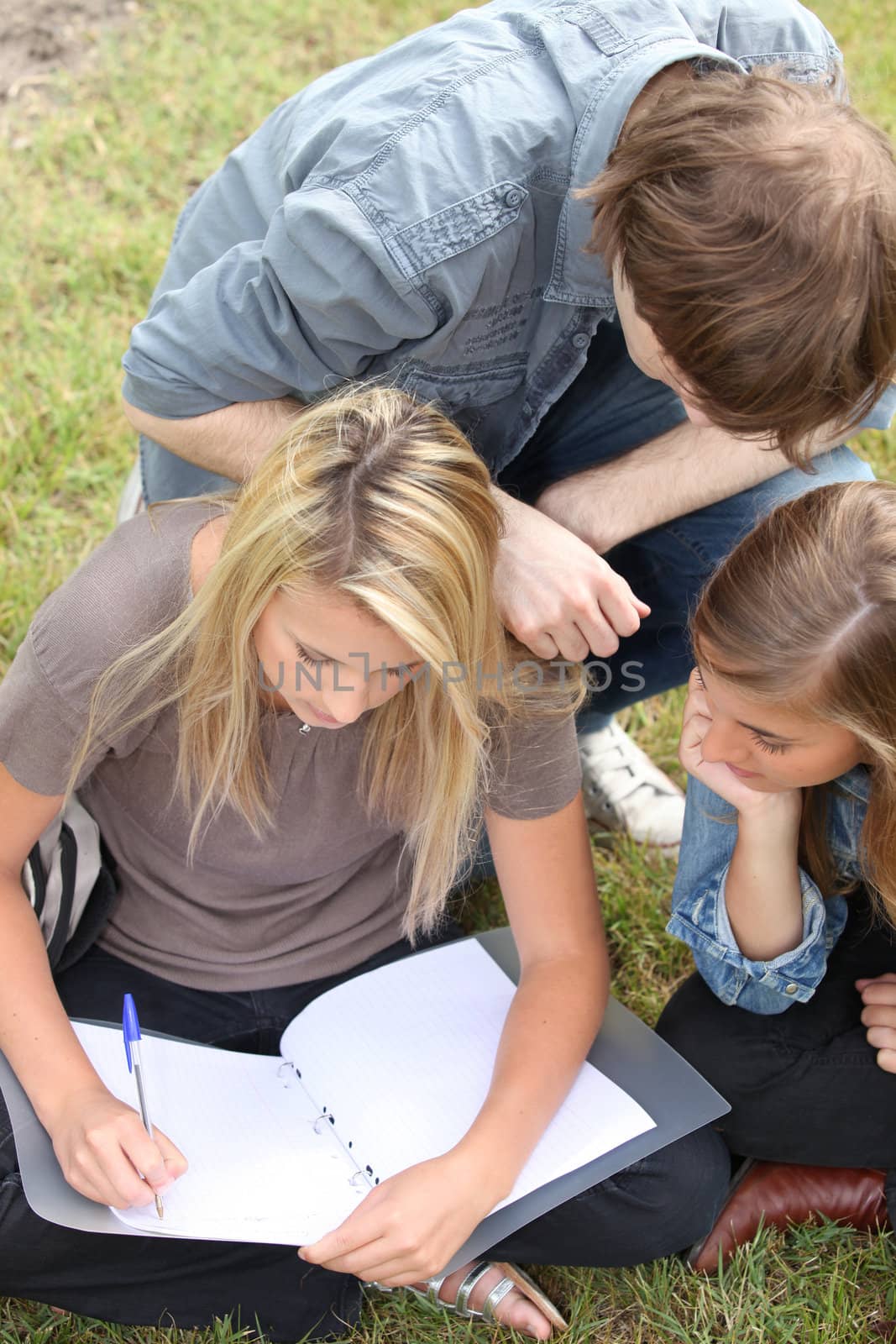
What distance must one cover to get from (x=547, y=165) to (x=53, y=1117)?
126 centimetres

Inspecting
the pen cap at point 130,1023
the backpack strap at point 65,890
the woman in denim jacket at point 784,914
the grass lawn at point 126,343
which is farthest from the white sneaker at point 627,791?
the pen cap at point 130,1023

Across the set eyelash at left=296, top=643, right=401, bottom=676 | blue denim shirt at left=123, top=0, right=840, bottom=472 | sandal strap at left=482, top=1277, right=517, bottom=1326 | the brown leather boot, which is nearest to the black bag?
eyelash at left=296, top=643, right=401, bottom=676

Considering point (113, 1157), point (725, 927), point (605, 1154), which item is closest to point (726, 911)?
point (725, 927)

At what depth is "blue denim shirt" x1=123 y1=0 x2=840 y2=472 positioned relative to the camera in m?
1.52

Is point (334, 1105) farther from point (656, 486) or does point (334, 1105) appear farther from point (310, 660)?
point (656, 486)

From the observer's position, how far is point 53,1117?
1.47 meters

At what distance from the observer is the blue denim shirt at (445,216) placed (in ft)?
4.99

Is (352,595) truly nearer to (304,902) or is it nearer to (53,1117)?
(304,902)

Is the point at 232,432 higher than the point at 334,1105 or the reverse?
higher

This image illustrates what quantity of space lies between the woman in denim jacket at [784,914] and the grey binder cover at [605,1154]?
3.7 inches

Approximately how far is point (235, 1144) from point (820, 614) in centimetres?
92

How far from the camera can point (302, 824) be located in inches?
67.9

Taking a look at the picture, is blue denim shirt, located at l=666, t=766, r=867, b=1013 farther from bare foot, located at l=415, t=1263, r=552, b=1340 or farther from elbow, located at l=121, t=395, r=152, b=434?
elbow, located at l=121, t=395, r=152, b=434

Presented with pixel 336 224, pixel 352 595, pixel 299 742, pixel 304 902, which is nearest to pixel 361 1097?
pixel 304 902
